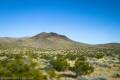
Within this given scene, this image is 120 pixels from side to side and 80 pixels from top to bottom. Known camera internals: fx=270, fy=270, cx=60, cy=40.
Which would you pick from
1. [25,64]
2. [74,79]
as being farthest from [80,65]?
[25,64]

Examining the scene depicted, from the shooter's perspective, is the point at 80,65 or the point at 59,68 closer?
the point at 80,65

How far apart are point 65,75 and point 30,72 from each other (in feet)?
30.6

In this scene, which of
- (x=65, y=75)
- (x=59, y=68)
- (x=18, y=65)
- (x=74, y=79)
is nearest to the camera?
(x=18, y=65)

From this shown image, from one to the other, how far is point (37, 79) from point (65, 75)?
31.6 ft

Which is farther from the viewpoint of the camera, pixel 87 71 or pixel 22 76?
pixel 87 71

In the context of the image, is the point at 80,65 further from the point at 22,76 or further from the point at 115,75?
the point at 22,76

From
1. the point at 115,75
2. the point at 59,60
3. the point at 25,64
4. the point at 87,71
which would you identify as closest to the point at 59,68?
the point at 59,60

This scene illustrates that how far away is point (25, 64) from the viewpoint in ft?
55.6

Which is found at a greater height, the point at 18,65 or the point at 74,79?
the point at 18,65

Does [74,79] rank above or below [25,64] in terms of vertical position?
below

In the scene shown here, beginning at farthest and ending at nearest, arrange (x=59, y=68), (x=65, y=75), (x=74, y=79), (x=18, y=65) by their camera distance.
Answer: (x=59, y=68), (x=65, y=75), (x=74, y=79), (x=18, y=65)

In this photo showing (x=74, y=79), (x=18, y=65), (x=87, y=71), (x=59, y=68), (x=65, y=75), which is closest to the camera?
(x=18, y=65)

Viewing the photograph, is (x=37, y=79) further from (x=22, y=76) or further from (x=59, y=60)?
(x=59, y=60)

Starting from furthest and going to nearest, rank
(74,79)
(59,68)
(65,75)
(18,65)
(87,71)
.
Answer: (59,68), (87,71), (65,75), (74,79), (18,65)
